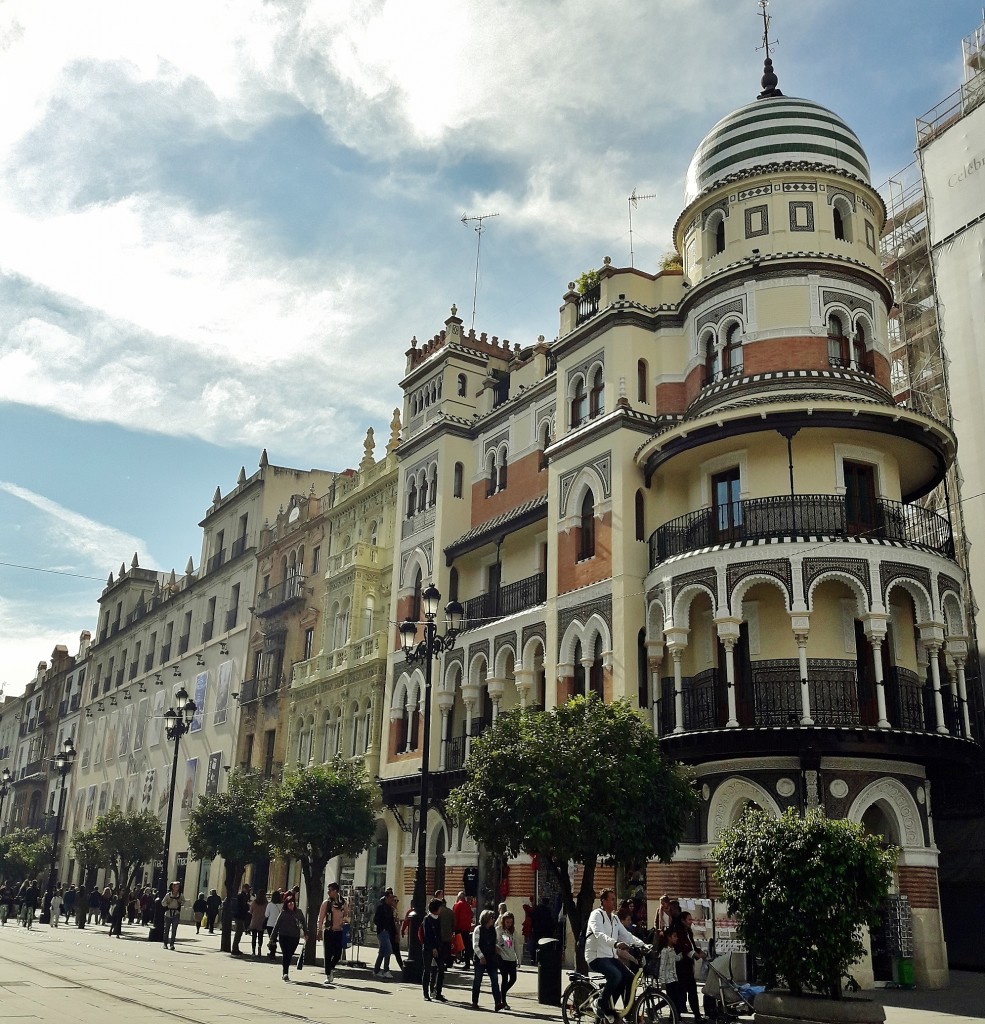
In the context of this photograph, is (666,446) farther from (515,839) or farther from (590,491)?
(515,839)

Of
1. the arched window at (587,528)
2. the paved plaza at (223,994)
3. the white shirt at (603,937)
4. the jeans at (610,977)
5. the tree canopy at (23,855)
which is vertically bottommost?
the paved plaza at (223,994)

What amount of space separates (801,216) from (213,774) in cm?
3631

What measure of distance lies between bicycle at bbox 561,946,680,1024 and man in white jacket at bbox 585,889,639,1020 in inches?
3.8

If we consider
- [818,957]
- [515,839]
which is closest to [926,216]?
[515,839]

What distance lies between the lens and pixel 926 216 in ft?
111

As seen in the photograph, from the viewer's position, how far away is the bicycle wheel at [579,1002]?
44.7ft

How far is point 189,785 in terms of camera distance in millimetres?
53844

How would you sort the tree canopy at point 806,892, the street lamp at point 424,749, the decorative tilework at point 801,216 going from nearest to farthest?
1. the tree canopy at point 806,892
2. the street lamp at point 424,749
3. the decorative tilework at point 801,216

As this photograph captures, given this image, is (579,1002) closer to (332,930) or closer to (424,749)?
(424,749)

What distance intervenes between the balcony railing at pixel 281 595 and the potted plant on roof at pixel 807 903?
33.3 metres

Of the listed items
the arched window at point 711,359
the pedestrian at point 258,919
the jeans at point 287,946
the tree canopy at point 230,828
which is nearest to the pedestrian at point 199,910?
the tree canopy at point 230,828

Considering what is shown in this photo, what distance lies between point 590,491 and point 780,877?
53.9 ft

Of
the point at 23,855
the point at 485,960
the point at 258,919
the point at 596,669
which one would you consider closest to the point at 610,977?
the point at 485,960

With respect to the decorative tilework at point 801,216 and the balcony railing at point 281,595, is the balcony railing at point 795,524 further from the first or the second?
the balcony railing at point 281,595
